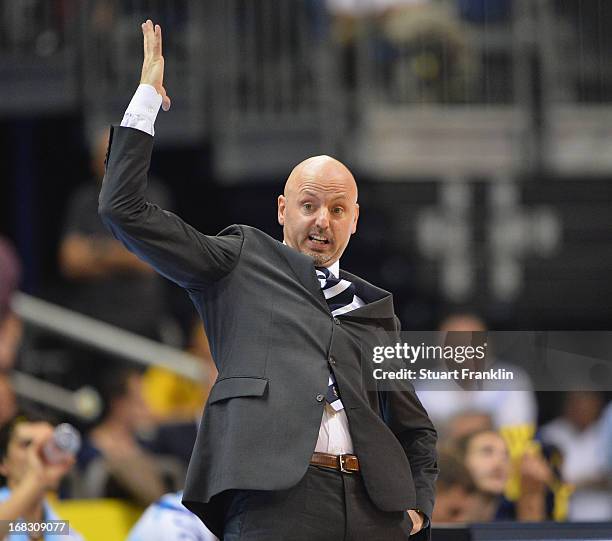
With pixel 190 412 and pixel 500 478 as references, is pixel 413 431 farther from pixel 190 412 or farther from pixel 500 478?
pixel 190 412

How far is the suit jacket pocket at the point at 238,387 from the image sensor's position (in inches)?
123

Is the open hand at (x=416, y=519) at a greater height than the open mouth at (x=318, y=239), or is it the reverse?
the open mouth at (x=318, y=239)

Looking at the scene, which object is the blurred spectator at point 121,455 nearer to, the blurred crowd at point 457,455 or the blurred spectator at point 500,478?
the blurred crowd at point 457,455

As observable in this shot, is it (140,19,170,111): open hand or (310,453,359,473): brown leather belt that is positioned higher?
(140,19,170,111): open hand

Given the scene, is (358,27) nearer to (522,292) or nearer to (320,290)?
(522,292)

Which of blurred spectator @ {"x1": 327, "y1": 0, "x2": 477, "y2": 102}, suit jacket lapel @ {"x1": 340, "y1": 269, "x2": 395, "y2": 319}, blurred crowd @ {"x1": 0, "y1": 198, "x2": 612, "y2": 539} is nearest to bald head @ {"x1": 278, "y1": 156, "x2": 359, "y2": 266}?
suit jacket lapel @ {"x1": 340, "y1": 269, "x2": 395, "y2": 319}

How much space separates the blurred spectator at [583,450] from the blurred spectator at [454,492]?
0.34 meters

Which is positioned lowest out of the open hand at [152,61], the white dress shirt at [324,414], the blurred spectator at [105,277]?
the white dress shirt at [324,414]

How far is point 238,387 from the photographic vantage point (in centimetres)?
316

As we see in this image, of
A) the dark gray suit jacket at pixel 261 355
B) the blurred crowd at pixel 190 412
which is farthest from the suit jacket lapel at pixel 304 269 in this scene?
the blurred crowd at pixel 190 412

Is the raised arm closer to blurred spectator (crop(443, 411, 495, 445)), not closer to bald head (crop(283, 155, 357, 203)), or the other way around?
bald head (crop(283, 155, 357, 203))

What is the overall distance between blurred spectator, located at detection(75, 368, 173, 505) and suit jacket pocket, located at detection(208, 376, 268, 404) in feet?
7.83

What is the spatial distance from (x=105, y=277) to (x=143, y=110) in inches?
166

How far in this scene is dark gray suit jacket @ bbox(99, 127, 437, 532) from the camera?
3088 millimetres
